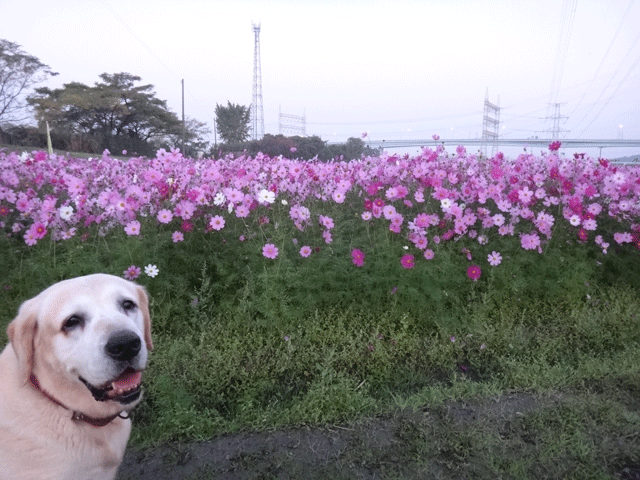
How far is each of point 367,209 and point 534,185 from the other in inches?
73.7

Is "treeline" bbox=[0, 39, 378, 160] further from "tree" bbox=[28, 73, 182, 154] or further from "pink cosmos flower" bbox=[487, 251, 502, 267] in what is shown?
"pink cosmos flower" bbox=[487, 251, 502, 267]

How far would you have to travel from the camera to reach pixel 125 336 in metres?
1.73

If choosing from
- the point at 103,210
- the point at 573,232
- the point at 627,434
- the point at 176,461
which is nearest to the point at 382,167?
the point at 573,232

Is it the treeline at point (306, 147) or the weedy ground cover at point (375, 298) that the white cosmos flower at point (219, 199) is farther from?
the treeline at point (306, 147)

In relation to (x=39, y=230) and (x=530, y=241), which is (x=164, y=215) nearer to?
(x=39, y=230)

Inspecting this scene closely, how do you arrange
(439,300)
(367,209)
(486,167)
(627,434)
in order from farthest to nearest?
(486,167)
(367,209)
(439,300)
(627,434)

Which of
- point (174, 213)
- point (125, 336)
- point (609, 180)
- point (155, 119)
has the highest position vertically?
point (155, 119)

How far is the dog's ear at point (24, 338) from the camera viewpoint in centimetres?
180

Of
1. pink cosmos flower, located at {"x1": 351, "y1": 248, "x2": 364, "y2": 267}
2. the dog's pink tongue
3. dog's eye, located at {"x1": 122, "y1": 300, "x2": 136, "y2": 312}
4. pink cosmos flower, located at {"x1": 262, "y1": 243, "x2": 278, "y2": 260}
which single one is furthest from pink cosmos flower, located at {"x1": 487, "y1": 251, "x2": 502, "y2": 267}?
the dog's pink tongue

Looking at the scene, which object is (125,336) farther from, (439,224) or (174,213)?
(439,224)

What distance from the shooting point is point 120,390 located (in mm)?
1812

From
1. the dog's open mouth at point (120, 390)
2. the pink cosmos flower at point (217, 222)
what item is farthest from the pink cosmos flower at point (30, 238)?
the dog's open mouth at point (120, 390)

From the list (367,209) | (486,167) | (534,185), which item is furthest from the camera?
(486,167)

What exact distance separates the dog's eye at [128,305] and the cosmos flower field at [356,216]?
1417 mm
